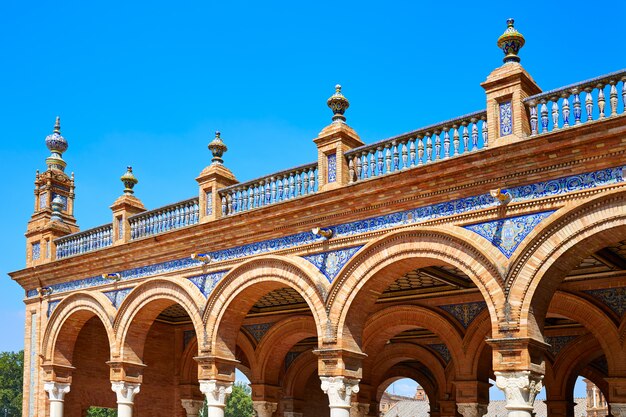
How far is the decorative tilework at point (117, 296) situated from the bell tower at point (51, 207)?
269 centimetres

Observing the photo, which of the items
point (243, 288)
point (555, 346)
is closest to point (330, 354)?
point (243, 288)

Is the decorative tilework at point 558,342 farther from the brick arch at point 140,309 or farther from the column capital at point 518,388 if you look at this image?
the brick arch at point 140,309

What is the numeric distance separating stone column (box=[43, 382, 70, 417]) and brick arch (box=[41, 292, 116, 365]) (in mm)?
460

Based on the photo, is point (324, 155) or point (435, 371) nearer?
point (324, 155)

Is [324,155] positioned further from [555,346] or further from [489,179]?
[555,346]

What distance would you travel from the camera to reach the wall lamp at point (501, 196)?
9.60 metres

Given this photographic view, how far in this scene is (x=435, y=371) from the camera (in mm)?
16703

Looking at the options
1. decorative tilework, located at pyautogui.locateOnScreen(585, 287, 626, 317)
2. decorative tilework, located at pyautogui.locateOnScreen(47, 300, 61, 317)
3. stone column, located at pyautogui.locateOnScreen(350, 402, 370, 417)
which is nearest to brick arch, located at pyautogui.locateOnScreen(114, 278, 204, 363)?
decorative tilework, located at pyautogui.locateOnScreen(47, 300, 61, 317)

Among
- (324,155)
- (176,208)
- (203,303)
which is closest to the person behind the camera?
(324,155)

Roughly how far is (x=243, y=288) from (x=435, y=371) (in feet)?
19.3

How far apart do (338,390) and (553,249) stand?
12.1ft

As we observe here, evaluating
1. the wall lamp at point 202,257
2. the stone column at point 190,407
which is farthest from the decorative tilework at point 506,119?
the stone column at point 190,407

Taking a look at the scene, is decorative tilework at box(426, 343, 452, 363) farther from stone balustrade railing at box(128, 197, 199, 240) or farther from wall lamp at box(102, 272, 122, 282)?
wall lamp at box(102, 272, 122, 282)

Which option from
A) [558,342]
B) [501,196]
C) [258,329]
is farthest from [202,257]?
[558,342]
